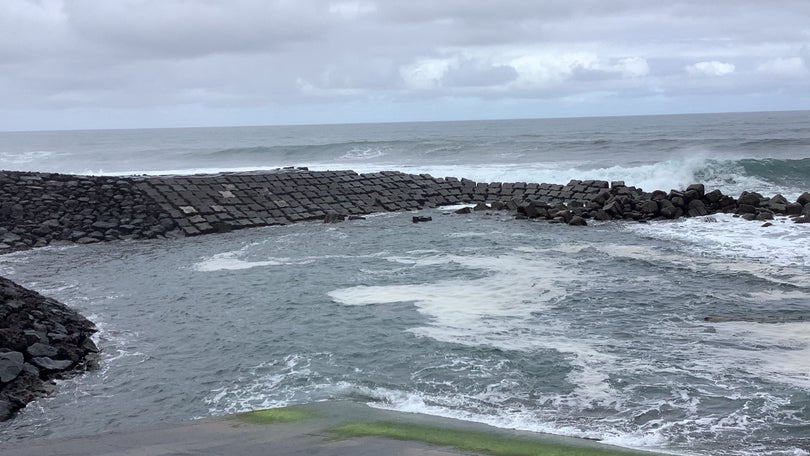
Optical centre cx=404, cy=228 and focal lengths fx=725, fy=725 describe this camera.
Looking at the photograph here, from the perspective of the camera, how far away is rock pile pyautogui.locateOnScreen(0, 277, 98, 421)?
8.58m

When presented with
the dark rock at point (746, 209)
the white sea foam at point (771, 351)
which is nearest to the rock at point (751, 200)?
the dark rock at point (746, 209)

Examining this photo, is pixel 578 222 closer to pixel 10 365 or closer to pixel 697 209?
pixel 697 209

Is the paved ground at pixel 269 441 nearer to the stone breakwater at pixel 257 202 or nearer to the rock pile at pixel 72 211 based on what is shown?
the rock pile at pixel 72 211

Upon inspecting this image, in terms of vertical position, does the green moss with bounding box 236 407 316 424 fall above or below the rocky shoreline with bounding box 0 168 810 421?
below

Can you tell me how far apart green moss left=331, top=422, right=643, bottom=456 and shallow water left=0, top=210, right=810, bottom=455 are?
48 cm

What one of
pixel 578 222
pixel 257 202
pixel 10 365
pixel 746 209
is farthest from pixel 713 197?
pixel 10 365

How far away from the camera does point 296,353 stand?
33.3 ft

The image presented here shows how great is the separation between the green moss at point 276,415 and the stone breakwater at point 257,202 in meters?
14.8

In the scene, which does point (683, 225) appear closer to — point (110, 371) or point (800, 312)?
point (800, 312)

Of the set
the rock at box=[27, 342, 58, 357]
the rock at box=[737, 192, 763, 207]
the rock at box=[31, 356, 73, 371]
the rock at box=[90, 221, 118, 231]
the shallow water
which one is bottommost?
the shallow water

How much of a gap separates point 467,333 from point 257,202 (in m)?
15.6

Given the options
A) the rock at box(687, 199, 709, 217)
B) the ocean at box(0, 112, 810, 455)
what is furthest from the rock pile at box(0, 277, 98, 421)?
the rock at box(687, 199, 709, 217)

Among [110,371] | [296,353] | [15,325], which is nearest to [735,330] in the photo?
[296,353]

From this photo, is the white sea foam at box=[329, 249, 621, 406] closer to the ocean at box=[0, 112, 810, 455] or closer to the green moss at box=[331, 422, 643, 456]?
the ocean at box=[0, 112, 810, 455]
